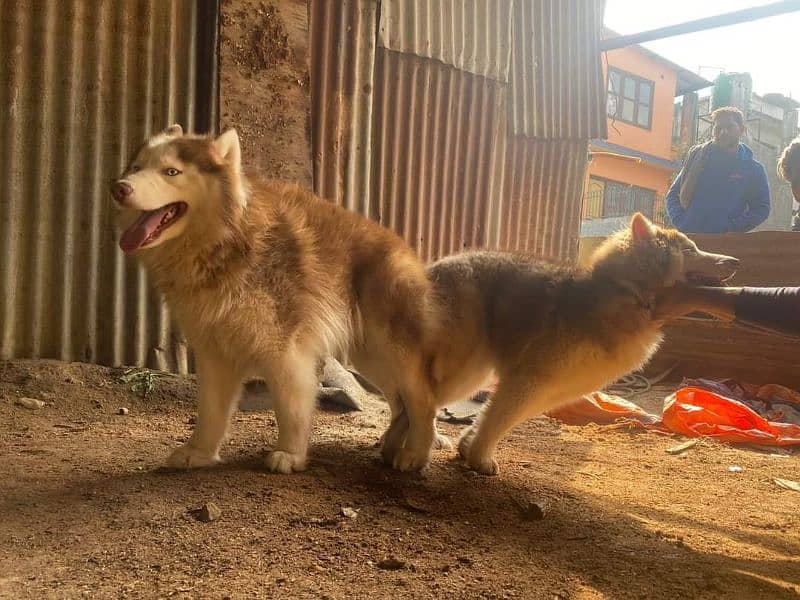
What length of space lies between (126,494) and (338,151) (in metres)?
4.16

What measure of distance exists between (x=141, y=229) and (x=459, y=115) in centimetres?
531

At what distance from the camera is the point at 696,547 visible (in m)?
2.78

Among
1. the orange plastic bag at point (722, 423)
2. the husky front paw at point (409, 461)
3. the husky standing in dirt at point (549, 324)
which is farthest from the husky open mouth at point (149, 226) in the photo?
the orange plastic bag at point (722, 423)

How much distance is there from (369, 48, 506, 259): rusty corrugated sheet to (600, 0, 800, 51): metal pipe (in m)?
2.15

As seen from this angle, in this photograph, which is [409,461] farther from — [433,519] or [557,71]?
[557,71]

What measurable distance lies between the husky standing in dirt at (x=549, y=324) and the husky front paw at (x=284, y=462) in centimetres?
67

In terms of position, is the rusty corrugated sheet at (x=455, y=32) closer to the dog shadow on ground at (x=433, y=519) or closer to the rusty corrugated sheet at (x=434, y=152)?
the rusty corrugated sheet at (x=434, y=152)

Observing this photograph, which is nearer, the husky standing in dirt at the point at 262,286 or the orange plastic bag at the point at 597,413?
the husky standing in dirt at the point at 262,286

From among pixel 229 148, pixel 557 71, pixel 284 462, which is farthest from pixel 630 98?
pixel 284 462

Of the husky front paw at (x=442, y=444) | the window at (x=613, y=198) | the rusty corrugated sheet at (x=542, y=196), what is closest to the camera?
the husky front paw at (x=442, y=444)

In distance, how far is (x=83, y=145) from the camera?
508 cm

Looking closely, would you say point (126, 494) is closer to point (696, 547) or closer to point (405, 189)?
point (696, 547)

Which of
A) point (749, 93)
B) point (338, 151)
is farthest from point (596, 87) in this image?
point (749, 93)

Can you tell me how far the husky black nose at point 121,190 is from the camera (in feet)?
9.05
